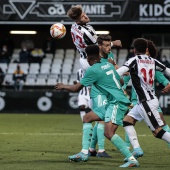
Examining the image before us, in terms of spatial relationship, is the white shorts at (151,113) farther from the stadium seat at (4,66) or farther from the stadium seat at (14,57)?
the stadium seat at (14,57)

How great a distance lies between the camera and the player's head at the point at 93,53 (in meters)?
9.81

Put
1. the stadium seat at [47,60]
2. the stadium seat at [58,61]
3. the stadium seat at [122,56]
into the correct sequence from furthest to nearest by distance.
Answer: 1. the stadium seat at [58,61]
2. the stadium seat at [47,60]
3. the stadium seat at [122,56]

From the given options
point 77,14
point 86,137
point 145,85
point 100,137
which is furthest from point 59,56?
point 145,85

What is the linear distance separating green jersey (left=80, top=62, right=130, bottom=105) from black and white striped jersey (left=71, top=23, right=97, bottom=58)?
177 centimetres

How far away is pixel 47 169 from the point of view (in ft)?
30.1

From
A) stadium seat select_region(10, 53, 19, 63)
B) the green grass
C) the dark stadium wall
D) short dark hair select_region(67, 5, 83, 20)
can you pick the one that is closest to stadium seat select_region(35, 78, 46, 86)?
stadium seat select_region(10, 53, 19, 63)

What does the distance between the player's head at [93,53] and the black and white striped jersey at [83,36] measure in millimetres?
1630

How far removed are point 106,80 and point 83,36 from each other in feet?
6.59

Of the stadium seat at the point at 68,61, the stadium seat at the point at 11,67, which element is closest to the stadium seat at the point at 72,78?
the stadium seat at the point at 68,61

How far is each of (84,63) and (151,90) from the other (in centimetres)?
201

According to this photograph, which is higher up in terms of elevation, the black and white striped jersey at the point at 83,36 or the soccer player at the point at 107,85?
the black and white striped jersey at the point at 83,36

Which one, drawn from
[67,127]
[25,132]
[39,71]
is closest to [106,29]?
[39,71]

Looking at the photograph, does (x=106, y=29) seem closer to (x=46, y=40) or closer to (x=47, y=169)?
(x=46, y=40)

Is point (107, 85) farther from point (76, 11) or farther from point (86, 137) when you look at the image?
point (76, 11)
